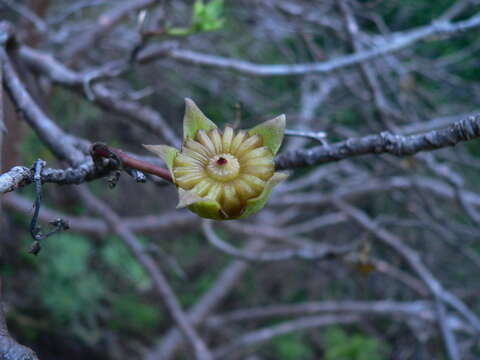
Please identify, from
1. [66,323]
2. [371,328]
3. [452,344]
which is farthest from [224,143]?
[371,328]

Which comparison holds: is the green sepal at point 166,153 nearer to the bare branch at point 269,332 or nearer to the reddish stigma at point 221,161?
the reddish stigma at point 221,161

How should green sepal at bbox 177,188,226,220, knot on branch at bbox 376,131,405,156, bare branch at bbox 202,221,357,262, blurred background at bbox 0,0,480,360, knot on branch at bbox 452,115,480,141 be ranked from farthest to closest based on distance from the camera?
blurred background at bbox 0,0,480,360, bare branch at bbox 202,221,357,262, knot on branch at bbox 376,131,405,156, knot on branch at bbox 452,115,480,141, green sepal at bbox 177,188,226,220

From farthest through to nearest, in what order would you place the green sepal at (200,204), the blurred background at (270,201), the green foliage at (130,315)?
the green foliage at (130,315)
the blurred background at (270,201)
the green sepal at (200,204)

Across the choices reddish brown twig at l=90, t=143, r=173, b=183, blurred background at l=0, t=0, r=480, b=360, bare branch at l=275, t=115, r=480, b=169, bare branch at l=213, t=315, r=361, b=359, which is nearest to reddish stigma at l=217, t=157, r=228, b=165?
reddish brown twig at l=90, t=143, r=173, b=183

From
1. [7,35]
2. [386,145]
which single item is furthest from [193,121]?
[7,35]

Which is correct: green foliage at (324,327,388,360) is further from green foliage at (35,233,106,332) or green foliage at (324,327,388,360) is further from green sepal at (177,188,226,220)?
green sepal at (177,188,226,220)

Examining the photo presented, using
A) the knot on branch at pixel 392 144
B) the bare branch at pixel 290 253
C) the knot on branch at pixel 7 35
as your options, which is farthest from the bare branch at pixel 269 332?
the knot on branch at pixel 392 144
